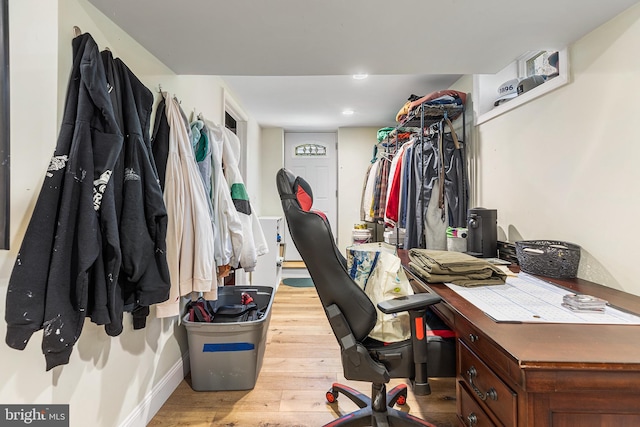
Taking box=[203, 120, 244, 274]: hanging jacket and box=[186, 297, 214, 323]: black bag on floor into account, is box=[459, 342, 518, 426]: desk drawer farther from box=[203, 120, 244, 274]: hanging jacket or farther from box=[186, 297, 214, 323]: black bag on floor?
box=[186, 297, 214, 323]: black bag on floor

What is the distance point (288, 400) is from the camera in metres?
1.64

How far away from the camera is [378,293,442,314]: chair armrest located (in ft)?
3.35

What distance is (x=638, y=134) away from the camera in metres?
1.11

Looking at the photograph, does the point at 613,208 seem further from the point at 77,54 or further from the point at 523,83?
the point at 77,54

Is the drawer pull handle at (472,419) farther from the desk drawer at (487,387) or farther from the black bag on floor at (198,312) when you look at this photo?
the black bag on floor at (198,312)

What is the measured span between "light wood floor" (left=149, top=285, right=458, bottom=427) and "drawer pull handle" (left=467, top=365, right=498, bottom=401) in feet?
2.24

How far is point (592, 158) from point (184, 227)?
6.28 feet

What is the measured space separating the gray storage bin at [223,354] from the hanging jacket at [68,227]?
0.88 m

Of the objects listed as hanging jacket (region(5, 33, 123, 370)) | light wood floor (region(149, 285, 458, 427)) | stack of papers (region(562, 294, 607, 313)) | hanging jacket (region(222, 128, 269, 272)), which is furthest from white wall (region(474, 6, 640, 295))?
hanging jacket (region(5, 33, 123, 370))

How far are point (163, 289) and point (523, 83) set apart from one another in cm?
223

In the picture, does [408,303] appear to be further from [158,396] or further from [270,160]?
[270,160]

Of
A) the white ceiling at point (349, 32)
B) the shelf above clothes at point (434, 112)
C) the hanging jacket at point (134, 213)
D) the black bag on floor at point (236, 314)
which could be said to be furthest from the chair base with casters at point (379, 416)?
the shelf above clothes at point (434, 112)

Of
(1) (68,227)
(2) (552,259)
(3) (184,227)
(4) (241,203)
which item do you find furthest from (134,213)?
(2) (552,259)

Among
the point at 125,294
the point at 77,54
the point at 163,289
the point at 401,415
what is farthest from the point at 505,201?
the point at 77,54
